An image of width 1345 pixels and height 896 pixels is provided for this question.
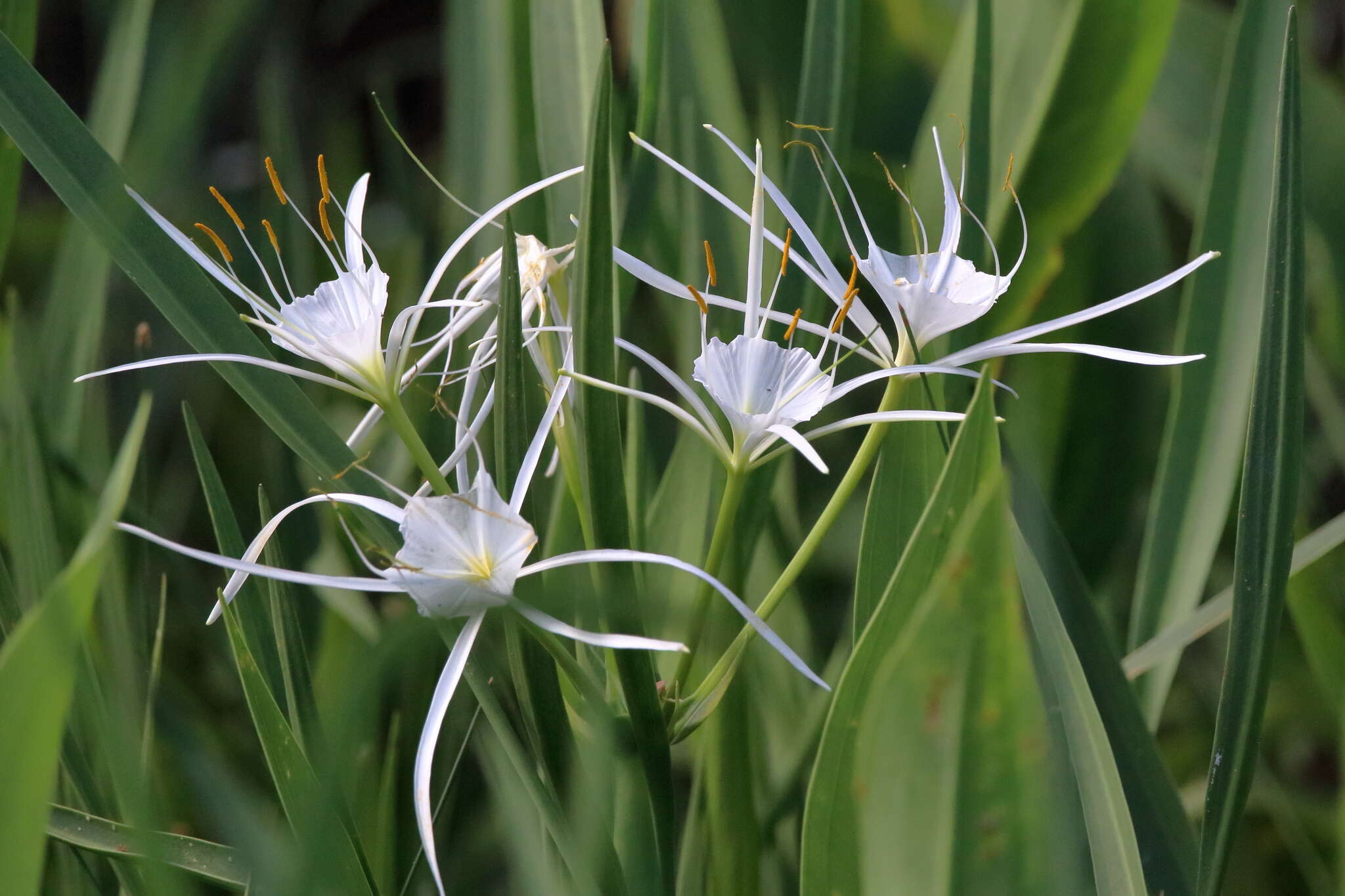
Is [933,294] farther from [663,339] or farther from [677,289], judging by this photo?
[663,339]

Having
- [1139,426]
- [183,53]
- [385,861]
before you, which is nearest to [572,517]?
[385,861]

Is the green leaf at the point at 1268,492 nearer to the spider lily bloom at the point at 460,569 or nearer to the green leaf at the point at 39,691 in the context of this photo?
the spider lily bloom at the point at 460,569

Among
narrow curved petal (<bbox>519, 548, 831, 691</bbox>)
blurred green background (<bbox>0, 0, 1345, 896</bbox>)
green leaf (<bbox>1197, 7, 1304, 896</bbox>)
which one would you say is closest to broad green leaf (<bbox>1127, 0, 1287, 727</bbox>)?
blurred green background (<bbox>0, 0, 1345, 896</bbox>)

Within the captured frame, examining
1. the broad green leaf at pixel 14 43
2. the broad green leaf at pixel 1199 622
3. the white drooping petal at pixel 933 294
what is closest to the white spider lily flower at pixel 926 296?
the white drooping petal at pixel 933 294

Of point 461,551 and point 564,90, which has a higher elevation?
point 564,90

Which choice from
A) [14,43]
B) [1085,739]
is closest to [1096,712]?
[1085,739]

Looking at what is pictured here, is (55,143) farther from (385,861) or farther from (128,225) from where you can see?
(385,861)

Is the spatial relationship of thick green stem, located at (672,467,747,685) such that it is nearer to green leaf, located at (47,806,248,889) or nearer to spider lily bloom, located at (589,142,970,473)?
spider lily bloom, located at (589,142,970,473)
